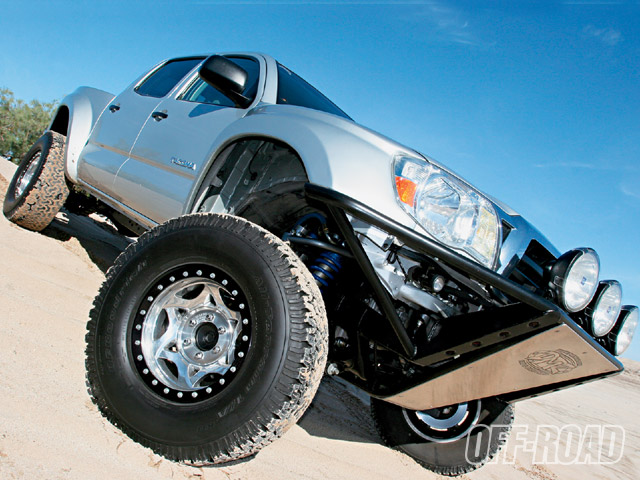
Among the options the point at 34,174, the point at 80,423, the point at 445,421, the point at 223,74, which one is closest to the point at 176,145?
the point at 223,74

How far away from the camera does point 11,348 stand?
83.9 inches

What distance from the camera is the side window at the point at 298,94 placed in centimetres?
298

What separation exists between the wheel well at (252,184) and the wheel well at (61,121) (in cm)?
282

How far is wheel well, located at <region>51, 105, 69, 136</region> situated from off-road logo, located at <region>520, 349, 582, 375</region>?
4.63m

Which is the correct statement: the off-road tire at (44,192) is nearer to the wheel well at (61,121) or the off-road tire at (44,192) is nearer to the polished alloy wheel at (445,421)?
the wheel well at (61,121)

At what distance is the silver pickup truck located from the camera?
1.65 meters

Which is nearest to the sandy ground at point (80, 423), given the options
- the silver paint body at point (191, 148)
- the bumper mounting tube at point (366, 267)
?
the silver paint body at point (191, 148)

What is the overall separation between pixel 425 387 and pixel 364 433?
1.33 metres

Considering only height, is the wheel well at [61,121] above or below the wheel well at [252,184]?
below

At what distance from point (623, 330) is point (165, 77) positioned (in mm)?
3725

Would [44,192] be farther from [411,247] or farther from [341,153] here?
[411,247]

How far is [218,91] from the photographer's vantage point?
315cm

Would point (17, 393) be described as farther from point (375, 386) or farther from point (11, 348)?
point (375, 386)

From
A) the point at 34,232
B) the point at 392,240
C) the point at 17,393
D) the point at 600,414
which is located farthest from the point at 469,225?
the point at 600,414
